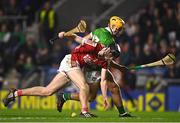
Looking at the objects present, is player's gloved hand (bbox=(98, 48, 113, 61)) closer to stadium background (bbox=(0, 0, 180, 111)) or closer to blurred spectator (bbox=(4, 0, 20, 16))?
stadium background (bbox=(0, 0, 180, 111))

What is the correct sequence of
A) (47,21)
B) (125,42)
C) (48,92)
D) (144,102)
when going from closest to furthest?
(48,92) < (144,102) < (125,42) < (47,21)

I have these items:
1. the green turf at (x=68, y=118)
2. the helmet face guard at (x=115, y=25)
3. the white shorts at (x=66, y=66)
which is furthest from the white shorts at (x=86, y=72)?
the helmet face guard at (x=115, y=25)

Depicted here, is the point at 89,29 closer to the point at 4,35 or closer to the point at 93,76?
the point at 4,35

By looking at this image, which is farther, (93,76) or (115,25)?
(93,76)

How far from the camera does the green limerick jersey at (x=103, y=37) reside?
1612 centimetres

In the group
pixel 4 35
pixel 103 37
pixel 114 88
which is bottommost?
pixel 114 88

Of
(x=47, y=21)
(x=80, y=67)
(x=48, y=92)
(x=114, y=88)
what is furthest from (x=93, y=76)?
(x=47, y=21)

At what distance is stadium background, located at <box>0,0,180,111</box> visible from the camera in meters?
24.8

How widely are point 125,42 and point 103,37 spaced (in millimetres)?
10253

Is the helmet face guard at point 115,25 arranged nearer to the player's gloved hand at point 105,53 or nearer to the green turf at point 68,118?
the player's gloved hand at point 105,53

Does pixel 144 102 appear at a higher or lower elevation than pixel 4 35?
lower

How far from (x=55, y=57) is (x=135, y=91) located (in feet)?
11.3

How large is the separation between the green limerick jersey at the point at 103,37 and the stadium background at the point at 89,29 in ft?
26.9

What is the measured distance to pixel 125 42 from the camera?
26.3m
